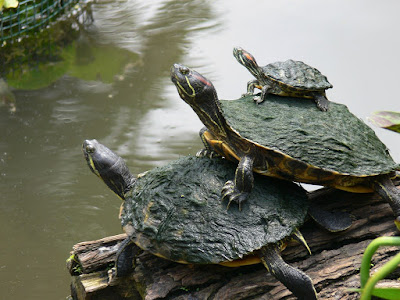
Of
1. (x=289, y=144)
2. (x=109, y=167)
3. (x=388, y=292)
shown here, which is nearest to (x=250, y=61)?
(x=289, y=144)

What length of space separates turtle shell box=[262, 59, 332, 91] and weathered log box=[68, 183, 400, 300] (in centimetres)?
54

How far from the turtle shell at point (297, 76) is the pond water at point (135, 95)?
148 centimetres

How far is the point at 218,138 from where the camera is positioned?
2.27 meters

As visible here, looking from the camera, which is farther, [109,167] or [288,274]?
[109,167]

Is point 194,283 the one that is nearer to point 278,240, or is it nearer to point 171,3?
point 278,240

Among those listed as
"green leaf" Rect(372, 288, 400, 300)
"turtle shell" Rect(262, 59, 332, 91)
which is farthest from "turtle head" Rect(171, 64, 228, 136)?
"green leaf" Rect(372, 288, 400, 300)

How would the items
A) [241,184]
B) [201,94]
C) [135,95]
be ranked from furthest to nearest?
[135,95] < [201,94] < [241,184]

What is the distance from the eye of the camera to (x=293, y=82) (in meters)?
2.44

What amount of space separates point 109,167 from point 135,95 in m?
2.55

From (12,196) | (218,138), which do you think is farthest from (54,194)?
(218,138)

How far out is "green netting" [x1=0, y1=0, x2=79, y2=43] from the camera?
16.3 ft

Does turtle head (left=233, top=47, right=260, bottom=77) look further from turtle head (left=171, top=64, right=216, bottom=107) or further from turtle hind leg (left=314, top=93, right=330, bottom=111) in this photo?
turtle head (left=171, top=64, right=216, bottom=107)

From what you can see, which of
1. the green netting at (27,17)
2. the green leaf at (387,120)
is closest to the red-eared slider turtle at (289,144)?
the green leaf at (387,120)

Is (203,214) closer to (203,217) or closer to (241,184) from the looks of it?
(203,217)
